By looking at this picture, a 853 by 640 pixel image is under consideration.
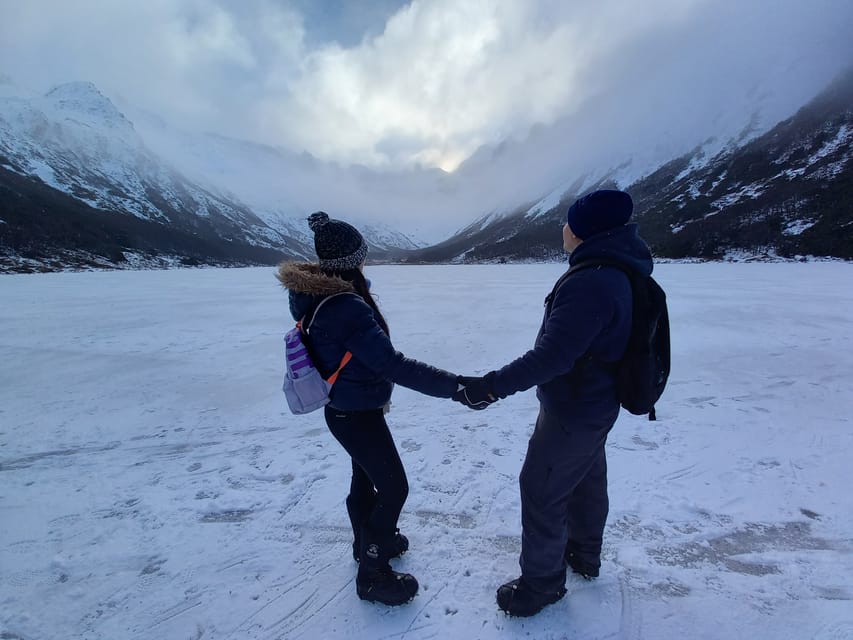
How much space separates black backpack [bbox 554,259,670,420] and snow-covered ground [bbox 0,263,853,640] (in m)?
1.41

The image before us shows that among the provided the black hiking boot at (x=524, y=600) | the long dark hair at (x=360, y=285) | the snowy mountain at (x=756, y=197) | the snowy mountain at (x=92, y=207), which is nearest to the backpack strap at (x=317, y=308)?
the long dark hair at (x=360, y=285)

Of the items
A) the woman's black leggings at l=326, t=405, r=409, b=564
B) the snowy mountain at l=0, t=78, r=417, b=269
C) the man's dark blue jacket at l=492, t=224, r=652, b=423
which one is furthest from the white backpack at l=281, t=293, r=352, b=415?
the snowy mountain at l=0, t=78, r=417, b=269

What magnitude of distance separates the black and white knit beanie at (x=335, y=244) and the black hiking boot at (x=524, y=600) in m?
2.11

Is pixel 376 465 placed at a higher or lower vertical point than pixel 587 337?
lower

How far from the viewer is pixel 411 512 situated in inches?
137

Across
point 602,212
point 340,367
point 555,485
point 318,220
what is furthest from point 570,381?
point 318,220

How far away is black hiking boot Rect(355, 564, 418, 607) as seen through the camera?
2.54 metres

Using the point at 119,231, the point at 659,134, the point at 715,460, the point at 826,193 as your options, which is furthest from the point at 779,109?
the point at 119,231

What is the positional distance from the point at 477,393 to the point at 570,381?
1.60 ft

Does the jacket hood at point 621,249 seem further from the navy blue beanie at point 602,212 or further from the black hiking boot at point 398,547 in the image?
the black hiking boot at point 398,547

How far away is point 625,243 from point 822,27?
237531 millimetres

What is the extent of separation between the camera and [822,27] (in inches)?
6142

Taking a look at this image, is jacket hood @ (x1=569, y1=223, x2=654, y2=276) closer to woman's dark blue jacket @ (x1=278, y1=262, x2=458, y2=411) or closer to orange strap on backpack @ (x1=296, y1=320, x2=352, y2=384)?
woman's dark blue jacket @ (x1=278, y1=262, x2=458, y2=411)

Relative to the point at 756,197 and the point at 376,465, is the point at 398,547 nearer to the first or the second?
the point at 376,465
